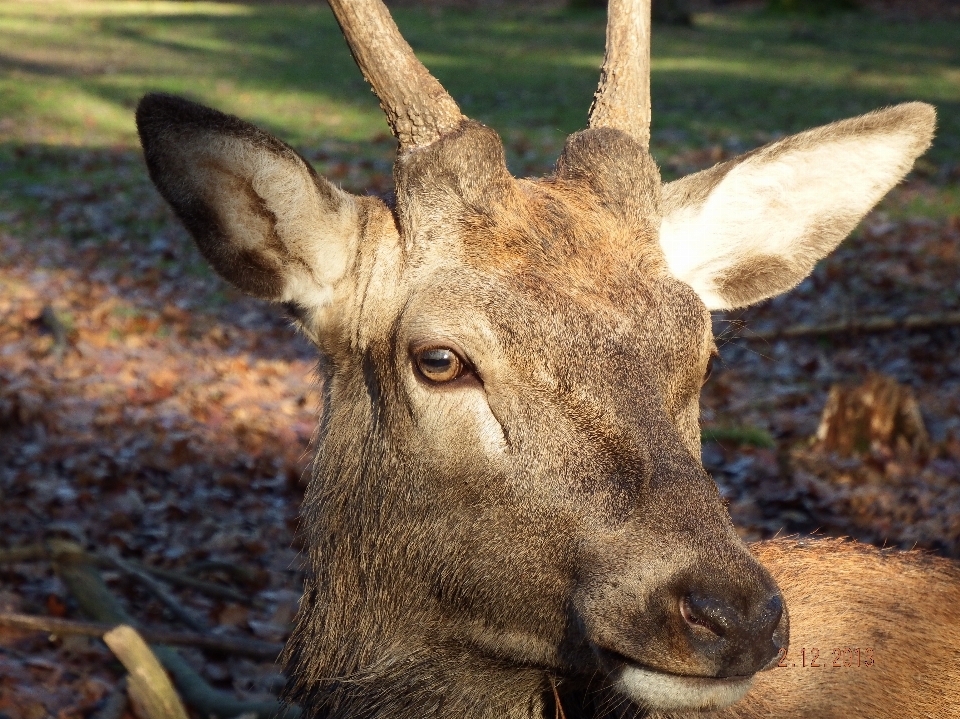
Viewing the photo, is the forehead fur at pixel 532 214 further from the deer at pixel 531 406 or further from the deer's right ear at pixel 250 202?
the deer's right ear at pixel 250 202

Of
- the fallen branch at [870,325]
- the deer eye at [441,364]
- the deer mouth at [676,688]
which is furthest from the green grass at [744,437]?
the deer mouth at [676,688]

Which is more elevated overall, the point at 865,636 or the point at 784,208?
the point at 784,208

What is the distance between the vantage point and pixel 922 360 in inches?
365

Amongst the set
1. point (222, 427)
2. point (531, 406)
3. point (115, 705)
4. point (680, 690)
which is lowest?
point (115, 705)

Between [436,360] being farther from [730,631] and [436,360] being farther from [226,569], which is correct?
[226,569]

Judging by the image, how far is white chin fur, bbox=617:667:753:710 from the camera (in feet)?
8.67

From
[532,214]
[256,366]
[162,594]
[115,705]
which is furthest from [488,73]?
[532,214]

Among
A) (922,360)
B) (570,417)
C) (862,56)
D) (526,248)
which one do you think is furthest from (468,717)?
(862,56)

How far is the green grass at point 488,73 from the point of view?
57.1ft

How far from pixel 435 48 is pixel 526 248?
77.5ft

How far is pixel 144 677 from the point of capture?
4648mm

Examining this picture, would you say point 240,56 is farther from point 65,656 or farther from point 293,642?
point 293,642

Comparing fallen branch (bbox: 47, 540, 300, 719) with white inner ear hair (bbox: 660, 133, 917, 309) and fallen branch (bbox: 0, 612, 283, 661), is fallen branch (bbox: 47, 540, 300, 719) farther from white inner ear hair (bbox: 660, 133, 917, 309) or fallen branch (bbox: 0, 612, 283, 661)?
white inner ear hair (bbox: 660, 133, 917, 309)

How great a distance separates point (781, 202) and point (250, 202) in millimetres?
1865
